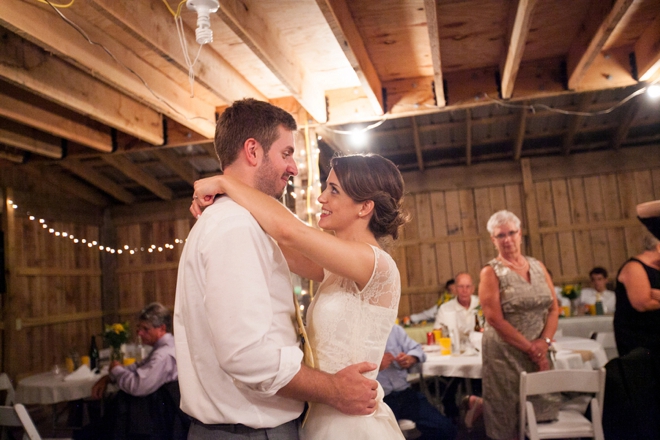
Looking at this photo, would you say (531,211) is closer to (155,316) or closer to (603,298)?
(603,298)

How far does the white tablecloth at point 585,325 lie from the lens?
684 cm

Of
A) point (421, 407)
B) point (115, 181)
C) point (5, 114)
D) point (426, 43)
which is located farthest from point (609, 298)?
point (115, 181)

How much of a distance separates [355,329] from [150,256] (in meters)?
8.89

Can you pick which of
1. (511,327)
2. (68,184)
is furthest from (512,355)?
(68,184)

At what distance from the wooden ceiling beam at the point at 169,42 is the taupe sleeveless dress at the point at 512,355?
2.25 m

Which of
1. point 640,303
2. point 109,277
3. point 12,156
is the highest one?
point 12,156

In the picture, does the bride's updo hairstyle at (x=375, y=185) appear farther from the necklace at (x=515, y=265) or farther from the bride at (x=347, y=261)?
the necklace at (x=515, y=265)

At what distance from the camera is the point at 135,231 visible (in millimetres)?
10125

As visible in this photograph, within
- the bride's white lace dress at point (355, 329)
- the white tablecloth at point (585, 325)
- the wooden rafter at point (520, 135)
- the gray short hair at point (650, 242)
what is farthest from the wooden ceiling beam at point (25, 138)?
the white tablecloth at point (585, 325)

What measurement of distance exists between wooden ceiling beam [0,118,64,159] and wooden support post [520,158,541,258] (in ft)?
21.8

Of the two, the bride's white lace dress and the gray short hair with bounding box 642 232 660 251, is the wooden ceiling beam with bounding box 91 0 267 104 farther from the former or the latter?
the gray short hair with bounding box 642 232 660 251

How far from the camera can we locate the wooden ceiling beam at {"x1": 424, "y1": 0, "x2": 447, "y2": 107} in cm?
281

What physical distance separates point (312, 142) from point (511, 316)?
2.32 metres

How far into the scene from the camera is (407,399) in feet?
13.9
